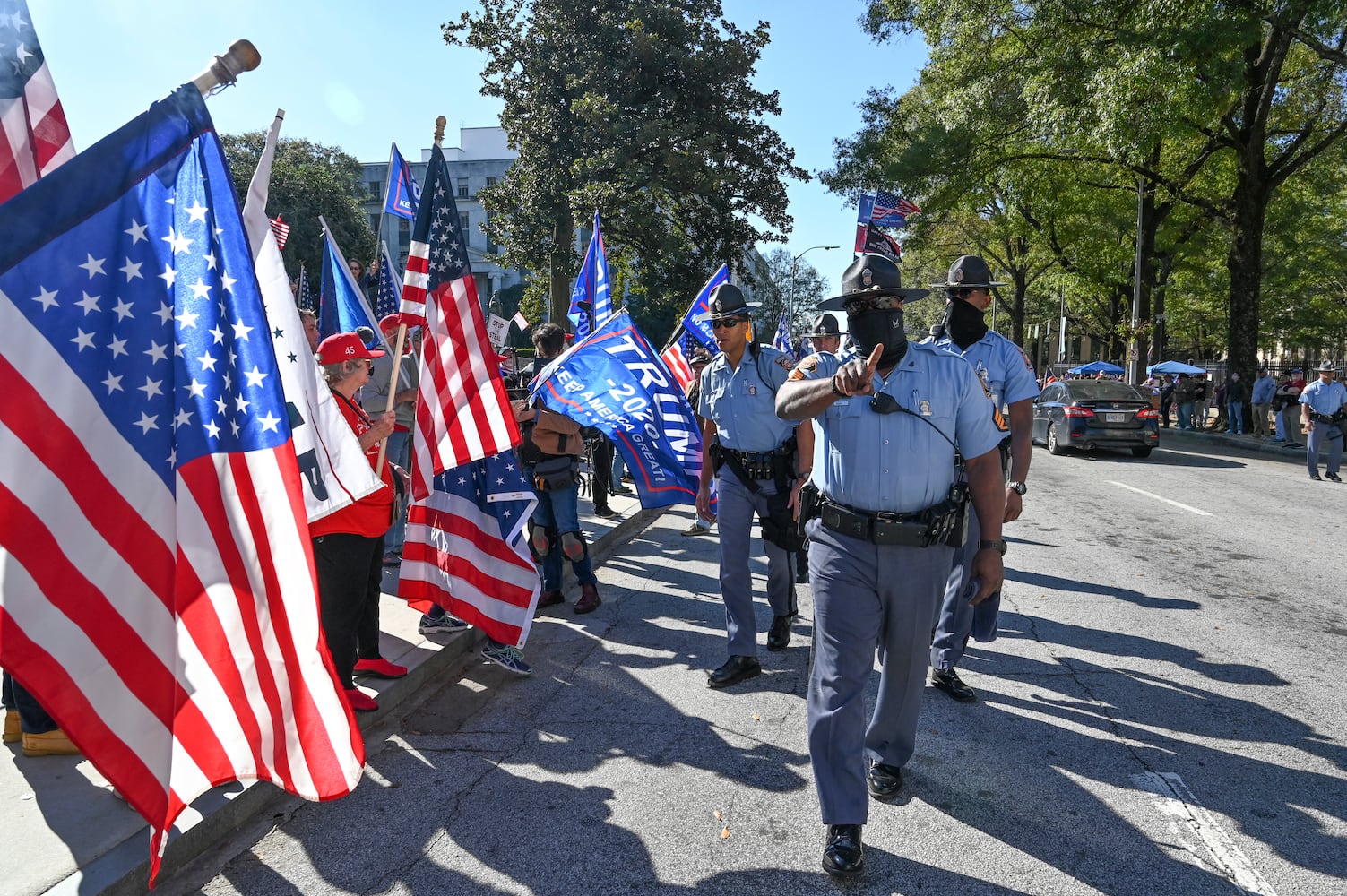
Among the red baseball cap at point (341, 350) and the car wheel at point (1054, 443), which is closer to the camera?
the red baseball cap at point (341, 350)

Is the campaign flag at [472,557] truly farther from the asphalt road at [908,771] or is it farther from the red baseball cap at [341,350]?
the red baseball cap at [341,350]

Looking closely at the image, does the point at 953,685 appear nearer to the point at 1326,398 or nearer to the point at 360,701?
the point at 360,701

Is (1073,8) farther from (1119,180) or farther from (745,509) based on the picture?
(745,509)

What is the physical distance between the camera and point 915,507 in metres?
3.36

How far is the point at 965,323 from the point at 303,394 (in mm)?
3366

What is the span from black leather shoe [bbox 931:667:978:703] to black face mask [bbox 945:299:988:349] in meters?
1.76

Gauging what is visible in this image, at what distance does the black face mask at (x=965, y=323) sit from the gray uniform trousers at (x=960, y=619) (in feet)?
2.93

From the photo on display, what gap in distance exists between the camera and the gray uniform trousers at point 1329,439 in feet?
49.2

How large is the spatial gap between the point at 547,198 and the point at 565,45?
3.33 meters

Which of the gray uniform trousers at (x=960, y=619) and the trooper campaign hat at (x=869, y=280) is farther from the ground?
the trooper campaign hat at (x=869, y=280)

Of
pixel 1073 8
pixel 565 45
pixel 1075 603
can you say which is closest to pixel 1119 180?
pixel 1073 8

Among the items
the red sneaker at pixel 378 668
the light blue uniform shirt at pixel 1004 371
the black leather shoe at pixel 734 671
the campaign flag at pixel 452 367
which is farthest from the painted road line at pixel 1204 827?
the red sneaker at pixel 378 668

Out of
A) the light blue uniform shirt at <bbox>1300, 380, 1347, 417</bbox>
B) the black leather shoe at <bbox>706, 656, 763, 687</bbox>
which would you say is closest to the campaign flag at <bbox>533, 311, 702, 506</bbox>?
the black leather shoe at <bbox>706, 656, 763, 687</bbox>

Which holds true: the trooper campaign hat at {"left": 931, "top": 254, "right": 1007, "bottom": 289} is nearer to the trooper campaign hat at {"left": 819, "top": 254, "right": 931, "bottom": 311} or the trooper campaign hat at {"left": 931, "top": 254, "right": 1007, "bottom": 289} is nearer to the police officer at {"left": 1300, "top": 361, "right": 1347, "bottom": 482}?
the trooper campaign hat at {"left": 819, "top": 254, "right": 931, "bottom": 311}
